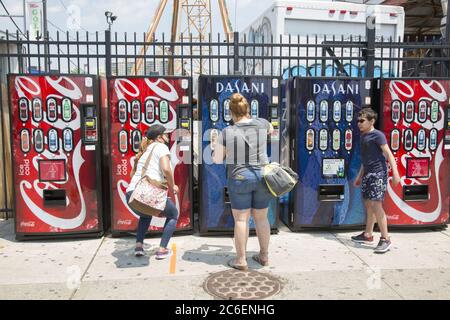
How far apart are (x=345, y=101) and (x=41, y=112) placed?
396 cm


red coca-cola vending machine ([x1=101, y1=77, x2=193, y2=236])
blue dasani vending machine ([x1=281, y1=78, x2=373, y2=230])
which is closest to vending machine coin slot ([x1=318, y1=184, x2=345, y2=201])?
blue dasani vending machine ([x1=281, y1=78, x2=373, y2=230])

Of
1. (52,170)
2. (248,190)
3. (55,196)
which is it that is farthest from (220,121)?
(55,196)

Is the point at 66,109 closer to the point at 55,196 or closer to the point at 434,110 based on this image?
the point at 55,196

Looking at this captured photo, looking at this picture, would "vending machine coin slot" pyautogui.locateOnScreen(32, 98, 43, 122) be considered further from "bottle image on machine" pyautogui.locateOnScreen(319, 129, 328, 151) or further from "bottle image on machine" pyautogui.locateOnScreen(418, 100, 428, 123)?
"bottle image on machine" pyautogui.locateOnScreen(418, 100, 428, 123)

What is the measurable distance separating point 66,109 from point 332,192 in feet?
12.1

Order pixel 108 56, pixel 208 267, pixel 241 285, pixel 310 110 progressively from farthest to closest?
pixel 108 56 → pixel 310 110 → pixel 208 267 → pixel 241 285

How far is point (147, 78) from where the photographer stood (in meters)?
5.43

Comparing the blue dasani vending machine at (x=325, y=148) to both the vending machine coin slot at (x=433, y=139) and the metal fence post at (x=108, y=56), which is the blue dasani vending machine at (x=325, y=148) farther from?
the metal fence post at (x=108, y=56)

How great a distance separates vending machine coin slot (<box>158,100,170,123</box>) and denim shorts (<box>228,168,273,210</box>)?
1575mm

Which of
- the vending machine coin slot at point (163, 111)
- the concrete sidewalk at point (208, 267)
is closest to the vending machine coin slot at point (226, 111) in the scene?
the vending machine coin slot at point (163, 111)

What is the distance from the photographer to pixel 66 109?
5402mm

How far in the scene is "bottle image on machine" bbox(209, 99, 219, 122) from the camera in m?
5.52

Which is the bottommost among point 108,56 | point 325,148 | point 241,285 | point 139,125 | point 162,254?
point 241,285

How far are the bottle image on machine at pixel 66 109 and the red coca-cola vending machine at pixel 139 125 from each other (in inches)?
18.4
